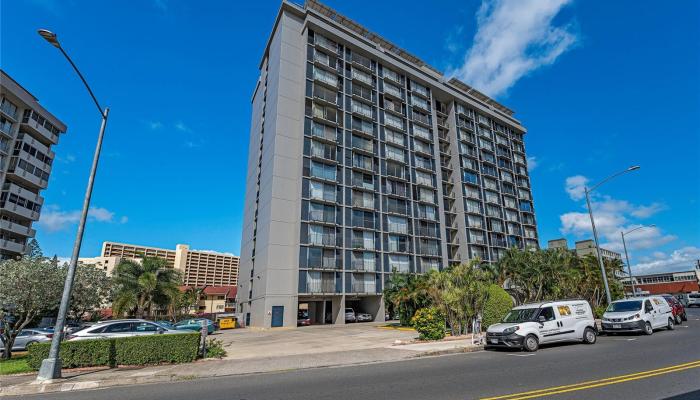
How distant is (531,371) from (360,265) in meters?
35.1

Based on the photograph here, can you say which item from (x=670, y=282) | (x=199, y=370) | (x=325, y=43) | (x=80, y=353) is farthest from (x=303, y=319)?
(x=670, y=282)

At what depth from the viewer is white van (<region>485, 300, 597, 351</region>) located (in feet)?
46.1

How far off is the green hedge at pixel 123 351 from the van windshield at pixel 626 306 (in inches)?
825

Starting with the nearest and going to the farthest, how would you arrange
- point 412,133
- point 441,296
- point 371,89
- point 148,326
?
point 148,326 < point 441,296 < point 371,89 < point 412,133

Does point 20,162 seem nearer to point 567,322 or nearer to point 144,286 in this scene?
point 144,286

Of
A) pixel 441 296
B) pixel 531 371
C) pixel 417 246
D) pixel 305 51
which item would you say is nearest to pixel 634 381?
pixel 531 371

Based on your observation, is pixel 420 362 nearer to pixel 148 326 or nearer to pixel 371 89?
pixel 148 326

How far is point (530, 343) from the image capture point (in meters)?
14.0

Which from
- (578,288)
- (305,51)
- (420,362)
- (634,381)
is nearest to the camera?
(634,381)

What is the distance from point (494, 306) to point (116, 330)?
19.8 m

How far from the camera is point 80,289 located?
21.7 metres

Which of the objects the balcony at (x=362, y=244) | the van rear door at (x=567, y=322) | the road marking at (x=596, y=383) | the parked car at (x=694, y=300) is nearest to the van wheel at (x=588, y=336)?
the van rear door at (x=567, y=322)

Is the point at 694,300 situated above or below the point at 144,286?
below

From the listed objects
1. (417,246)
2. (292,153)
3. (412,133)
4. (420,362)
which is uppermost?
(412,133)
